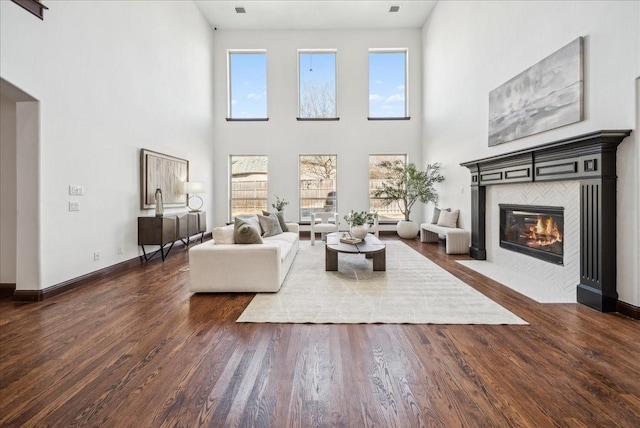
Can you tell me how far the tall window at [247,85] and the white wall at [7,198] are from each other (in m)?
5.73

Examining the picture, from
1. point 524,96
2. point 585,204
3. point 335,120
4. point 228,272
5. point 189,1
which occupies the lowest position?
point 228,272

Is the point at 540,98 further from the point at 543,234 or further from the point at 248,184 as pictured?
the point at 248,184

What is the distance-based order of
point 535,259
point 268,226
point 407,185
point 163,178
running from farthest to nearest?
point 407,185 → point 163,178 → point 268,226 → point 535,259

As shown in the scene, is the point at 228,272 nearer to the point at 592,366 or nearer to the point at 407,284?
the point at 407,284

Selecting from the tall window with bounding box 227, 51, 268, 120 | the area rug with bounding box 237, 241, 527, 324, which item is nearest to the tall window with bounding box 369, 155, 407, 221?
the tall window with bounding box 227, 51, 268, 120

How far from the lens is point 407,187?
789 cm

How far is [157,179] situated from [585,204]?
5917mm

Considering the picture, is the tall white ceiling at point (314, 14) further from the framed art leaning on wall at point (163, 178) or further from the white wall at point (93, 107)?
the framed art leaning on wall at point (163, 178)

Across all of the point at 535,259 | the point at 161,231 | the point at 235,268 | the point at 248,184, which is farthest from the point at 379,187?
the point at 235,268

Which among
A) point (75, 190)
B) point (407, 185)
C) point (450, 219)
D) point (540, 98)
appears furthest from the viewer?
point (407, 185)

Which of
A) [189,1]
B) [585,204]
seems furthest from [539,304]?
[189,1]

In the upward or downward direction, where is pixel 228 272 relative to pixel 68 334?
upward

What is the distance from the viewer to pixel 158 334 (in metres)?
2.41

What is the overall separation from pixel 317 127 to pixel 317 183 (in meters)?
1.55
